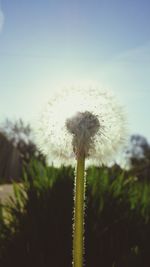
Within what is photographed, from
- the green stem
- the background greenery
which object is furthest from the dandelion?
the background greenery

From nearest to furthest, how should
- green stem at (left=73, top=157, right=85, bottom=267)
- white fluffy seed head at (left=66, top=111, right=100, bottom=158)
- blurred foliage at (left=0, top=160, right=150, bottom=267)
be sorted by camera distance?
green stem at (left=73, top=157, right=85, bottom=267) → white fluffy seed head at (left=66, top=111, right=100, bottom=158) → blurred foliage at (left=0, top=160, right=150, bottom=267)

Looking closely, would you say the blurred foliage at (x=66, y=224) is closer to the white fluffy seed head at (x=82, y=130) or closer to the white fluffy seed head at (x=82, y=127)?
the white fluffy seed head at (x=82, y=127)

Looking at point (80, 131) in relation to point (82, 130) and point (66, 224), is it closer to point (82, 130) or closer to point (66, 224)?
point (82, 130)

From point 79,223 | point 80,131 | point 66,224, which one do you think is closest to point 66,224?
point 66,224

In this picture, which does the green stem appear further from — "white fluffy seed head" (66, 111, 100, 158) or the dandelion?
"white fluffy seed head" (66, 111, 100, 158)

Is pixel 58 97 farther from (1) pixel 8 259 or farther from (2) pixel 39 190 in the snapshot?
(2) pixel 39 190

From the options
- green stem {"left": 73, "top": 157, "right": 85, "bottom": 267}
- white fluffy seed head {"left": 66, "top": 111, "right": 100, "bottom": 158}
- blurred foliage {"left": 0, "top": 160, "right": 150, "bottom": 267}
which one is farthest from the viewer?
blurred foliage {"left": 0, "top": 160, "right": 150, "bottom": 267}
